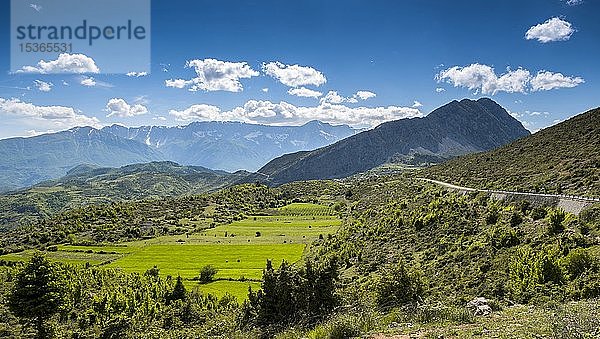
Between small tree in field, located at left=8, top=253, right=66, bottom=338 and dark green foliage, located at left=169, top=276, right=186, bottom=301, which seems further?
dark green foliage, located at left=169, top=276, right=186, bottom=301

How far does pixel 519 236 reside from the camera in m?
31.7

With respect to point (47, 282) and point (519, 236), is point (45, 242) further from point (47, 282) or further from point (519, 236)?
point (519, 236)

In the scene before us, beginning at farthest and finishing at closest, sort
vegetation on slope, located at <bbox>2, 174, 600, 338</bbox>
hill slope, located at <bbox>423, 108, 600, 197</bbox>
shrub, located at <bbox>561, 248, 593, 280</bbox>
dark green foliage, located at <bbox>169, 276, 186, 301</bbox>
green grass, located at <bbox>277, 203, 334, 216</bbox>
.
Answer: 1. green grass, located at <bbox>277, 203, 334, 216</bbox>
2. dark green foliage, located at <bbox>169, 276, 186, 301</bbox>
3. hill slope, located at <bbox>423, 108, 600, 197</bbox>
4. shrub, located at <bbox>561, 248, 593, 280</bbox>
5. vegetation on slope, located at <bbox>2, 174, 600, 338</bbox>

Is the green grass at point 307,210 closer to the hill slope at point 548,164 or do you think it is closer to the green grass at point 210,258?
the green grass at point 210,258

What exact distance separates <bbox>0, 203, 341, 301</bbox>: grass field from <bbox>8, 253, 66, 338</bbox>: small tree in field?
72.3 feet

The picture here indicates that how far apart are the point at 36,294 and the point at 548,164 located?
6178cm

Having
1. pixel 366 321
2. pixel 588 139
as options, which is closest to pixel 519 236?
pixel 366 321

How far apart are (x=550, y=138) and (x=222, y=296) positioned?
5925cm

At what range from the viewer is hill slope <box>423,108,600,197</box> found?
42125mm

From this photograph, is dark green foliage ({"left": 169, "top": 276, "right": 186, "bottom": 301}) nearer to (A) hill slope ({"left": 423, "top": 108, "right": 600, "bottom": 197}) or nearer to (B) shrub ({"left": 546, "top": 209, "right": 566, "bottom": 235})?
(B) shrub ({"left": 546, "top": 209, "right": 566, "bottom": 235})

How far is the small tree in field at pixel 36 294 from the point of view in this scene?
35000 mm

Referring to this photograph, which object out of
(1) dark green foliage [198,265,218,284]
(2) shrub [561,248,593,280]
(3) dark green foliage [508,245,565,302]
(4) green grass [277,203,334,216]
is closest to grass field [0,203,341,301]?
(1) dark green foliage [198,265,218,284]

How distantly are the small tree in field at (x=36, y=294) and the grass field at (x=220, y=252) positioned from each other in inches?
867

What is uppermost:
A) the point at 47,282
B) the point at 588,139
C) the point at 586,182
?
the point at 588,139
